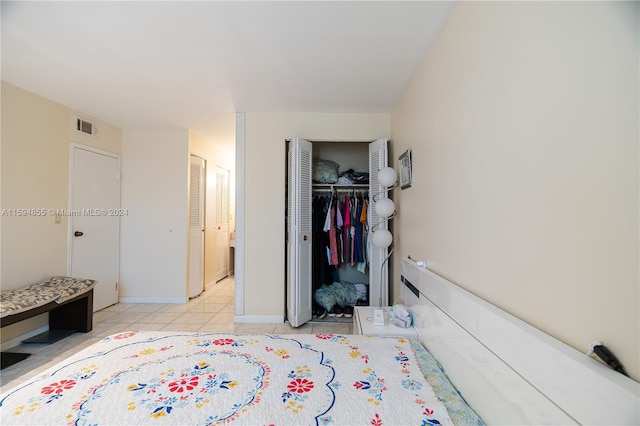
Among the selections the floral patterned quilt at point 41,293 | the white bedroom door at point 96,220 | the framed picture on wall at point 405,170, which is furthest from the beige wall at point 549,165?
the white bedroom door at point 96,220

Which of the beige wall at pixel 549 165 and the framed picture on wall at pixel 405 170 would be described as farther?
the framed picture on wall at pixel 405 170

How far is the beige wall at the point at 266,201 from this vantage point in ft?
10.9

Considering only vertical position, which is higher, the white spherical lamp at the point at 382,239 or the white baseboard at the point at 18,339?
the white spherical lamp at the point at 382,239

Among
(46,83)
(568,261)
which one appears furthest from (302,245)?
(46,83)

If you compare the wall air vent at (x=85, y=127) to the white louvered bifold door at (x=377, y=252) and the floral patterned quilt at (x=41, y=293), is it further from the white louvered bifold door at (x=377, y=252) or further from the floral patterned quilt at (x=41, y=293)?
the white louvered bifold door at (x=377, y=252)

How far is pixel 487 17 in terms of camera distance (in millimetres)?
1228

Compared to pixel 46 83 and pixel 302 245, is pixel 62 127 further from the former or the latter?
pixel 302 245

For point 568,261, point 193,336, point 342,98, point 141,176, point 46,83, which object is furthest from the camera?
point 141,176

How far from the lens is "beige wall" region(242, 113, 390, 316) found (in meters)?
3.33

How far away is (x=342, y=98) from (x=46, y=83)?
2788 millimetres

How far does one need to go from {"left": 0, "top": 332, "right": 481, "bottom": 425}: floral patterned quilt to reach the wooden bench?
158cm

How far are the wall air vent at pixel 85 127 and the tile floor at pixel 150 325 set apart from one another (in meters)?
2.25

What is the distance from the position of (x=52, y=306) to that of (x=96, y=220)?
1295mm

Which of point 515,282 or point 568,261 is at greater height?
point 568,261
